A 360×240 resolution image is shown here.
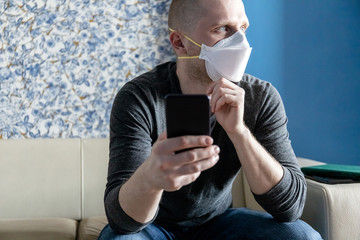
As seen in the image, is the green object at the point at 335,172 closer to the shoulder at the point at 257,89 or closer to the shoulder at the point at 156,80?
the shoulder at the point at 257,89

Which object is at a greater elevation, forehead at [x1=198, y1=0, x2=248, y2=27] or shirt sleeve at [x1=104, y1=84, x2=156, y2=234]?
forehead at [x1=198, y1=0, x2=248, y2=27]

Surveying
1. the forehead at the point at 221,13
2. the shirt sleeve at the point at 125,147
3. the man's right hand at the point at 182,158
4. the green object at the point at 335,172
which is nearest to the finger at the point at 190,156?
the man's right hand at the point at 182,158

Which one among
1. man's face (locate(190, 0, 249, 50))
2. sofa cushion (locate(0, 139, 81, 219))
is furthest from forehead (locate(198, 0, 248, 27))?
sofa cushion (locate(0, 139, 81, 219))

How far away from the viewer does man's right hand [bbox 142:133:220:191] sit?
2.88ft

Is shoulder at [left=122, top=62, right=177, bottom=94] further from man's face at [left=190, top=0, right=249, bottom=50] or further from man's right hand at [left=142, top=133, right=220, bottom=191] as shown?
man's right hand at [left=142, top=133, right=220, bottom=191]

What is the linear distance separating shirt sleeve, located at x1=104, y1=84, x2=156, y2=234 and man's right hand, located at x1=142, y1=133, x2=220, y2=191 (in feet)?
0.97

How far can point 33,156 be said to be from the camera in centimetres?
231

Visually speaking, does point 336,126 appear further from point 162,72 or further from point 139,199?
point 139,199

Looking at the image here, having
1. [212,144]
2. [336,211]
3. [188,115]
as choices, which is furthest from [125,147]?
[336,211]

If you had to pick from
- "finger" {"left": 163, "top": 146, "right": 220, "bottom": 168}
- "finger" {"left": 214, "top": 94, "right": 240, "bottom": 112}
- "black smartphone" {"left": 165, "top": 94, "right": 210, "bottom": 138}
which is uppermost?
"black smartphone" {"left": 165, "top": 94, "right": 210, "bottom": 138}

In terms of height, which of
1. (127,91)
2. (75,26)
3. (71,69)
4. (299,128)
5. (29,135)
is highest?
(127,91)

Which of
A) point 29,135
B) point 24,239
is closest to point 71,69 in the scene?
point 29,135

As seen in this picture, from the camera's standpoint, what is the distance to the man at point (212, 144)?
1.18 metres

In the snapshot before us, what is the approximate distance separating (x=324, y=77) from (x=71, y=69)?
1.45 metres
